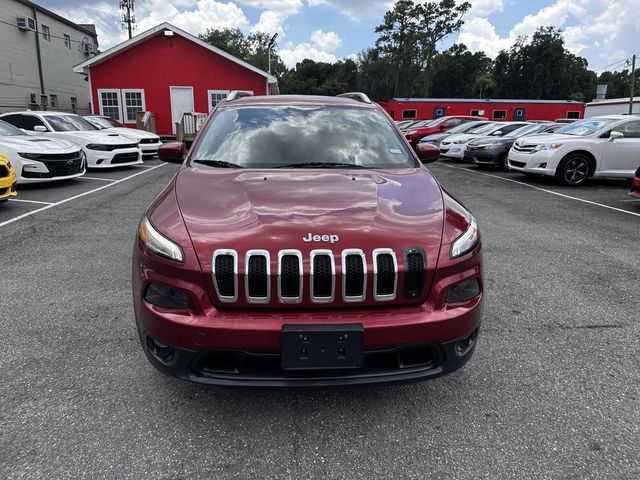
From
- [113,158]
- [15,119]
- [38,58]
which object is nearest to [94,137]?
[113,158]

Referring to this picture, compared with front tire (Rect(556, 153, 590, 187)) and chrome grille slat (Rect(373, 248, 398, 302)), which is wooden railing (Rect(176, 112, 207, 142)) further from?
chrome grille slat (Rect(373, 248, 398, 302))

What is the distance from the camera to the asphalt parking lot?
2047mm

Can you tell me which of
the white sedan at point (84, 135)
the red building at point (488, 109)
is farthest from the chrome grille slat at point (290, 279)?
the red building at point (488, 109)

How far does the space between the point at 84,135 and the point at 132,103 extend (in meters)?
11.6

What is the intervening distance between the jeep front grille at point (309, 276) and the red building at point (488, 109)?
113 ft

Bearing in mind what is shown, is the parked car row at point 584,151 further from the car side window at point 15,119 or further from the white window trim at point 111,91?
the white window trim at point 111,91

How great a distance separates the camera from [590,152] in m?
10.1

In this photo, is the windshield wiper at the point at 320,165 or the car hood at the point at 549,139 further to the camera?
the car hood at the point at 549,139

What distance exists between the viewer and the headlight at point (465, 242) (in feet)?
7.37

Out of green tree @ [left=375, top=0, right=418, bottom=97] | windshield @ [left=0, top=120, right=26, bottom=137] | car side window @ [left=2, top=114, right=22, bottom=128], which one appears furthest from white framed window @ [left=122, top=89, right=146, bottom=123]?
green tree @ [left=375, top=0, right=418, bottom=97]

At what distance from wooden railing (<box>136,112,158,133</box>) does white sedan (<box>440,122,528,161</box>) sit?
13012 millimetres

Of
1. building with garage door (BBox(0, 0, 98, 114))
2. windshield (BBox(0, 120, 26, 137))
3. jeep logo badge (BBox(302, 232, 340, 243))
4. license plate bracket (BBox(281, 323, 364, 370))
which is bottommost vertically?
license plate bracket (BBox(281, 323, 364, 370))

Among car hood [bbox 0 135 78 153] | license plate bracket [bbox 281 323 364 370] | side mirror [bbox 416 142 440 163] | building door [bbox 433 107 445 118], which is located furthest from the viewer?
building door [bbox 433 107 445 118]

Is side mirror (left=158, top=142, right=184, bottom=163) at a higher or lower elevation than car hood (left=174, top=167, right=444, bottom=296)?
higher
